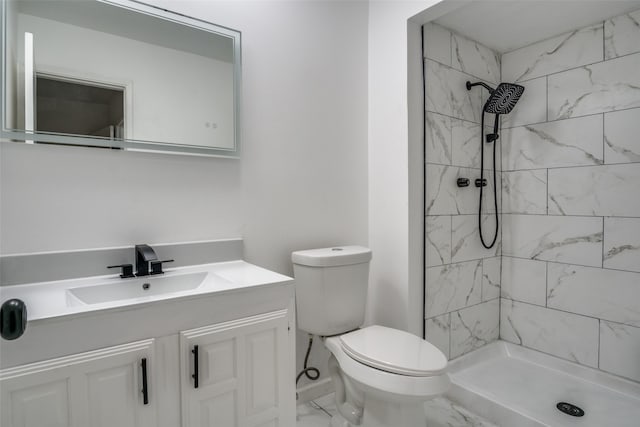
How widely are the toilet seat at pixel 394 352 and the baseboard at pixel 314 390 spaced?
52cm

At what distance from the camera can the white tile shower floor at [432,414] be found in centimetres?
182

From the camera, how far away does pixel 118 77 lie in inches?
56.1

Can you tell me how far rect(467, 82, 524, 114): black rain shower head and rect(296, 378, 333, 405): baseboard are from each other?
194 centimetres

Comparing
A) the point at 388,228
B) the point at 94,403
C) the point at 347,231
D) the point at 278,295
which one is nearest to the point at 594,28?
the point at 388,228

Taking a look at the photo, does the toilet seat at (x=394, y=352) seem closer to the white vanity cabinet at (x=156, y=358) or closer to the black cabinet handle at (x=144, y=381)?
the white vanity cabinet at (x=156, y=358)

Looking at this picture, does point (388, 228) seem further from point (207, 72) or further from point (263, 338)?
point (207, 72)

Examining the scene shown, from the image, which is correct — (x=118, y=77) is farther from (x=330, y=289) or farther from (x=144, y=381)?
(x=330, y=289)

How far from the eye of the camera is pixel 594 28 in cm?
213

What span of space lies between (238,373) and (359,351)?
0.55m

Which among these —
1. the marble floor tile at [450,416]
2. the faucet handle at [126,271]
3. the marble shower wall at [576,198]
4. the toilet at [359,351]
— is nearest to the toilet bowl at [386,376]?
the toilet at [359,351]

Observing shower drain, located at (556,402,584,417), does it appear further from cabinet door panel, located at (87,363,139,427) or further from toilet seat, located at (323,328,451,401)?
cabinet door panel, located at (87,363,139,427)

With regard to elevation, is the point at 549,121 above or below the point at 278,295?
above

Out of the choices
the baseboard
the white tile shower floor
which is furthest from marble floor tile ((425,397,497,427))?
the baseboard

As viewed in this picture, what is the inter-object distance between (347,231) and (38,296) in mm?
1450
